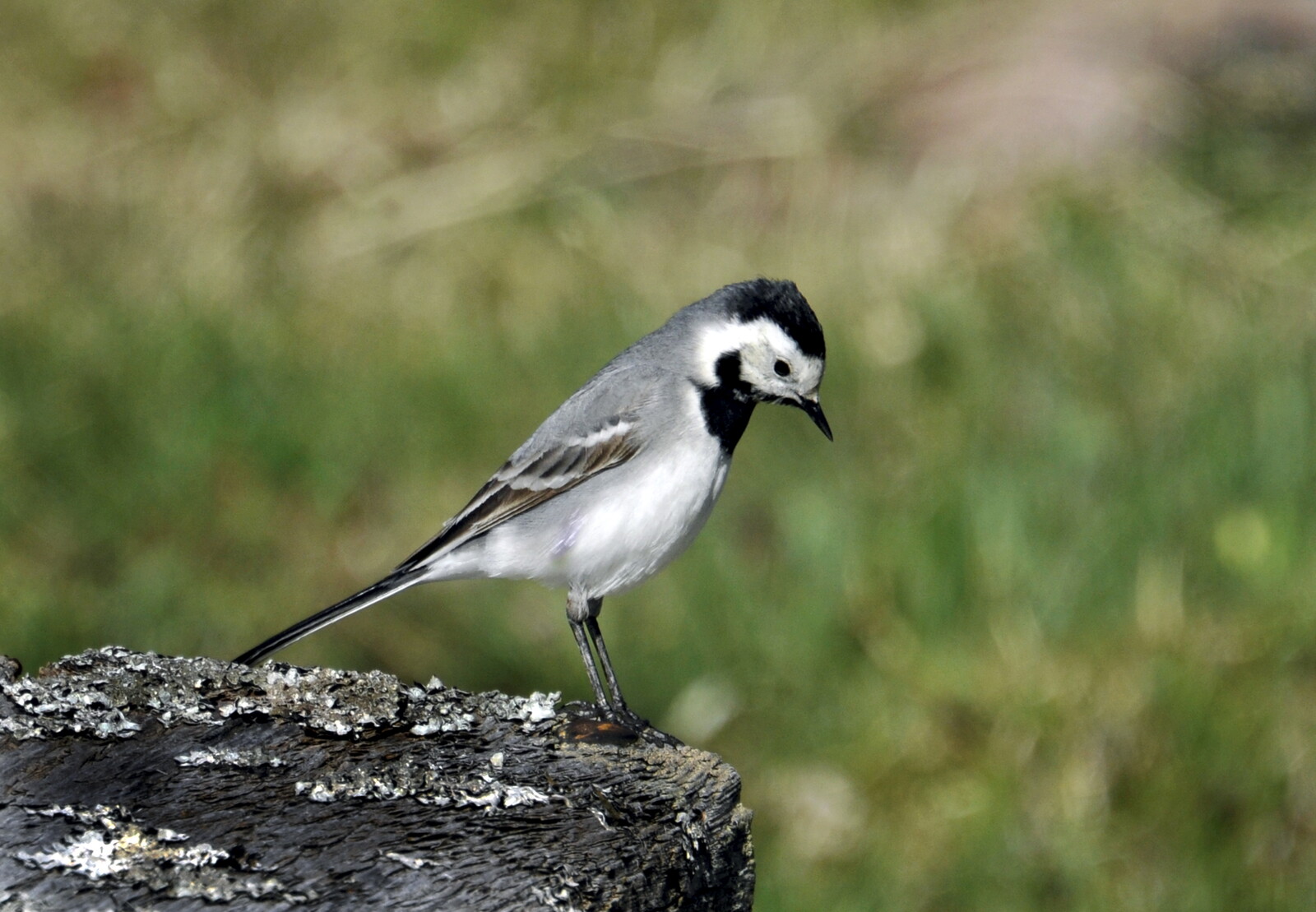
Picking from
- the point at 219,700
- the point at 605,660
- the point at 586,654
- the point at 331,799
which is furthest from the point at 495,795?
the point at 586,654

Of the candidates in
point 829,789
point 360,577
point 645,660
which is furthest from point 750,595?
point 360,577

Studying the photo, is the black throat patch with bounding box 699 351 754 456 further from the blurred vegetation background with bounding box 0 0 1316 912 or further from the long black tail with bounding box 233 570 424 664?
the blurred vegetation background with bounding box 0 0 1316 912

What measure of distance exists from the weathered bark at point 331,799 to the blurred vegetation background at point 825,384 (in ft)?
9.14

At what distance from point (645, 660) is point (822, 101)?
508 centimetres

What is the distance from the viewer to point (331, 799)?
279 cm

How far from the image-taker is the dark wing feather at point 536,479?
4.50 metres

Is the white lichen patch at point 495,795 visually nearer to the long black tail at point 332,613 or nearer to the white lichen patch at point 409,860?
the white lichen patch at point 409,860

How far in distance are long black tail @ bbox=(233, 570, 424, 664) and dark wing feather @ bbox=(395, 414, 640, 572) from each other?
0.06 metres

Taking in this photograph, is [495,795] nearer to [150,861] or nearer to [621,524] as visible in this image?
[150,861]

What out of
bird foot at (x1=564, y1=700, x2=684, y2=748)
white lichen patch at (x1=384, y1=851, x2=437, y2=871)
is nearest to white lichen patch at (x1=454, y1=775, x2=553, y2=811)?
white lichen patch at (x1=384, y1=851, x2=437, y2=871)

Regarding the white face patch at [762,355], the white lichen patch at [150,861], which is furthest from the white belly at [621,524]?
the white lichen patch at [150,861]

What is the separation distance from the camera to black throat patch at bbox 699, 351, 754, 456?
14.6 feet

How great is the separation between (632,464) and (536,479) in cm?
32

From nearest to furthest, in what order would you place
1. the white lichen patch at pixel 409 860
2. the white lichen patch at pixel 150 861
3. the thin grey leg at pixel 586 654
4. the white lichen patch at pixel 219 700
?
the white lichen patch at pixel 150 861 → the white lichen patch at pixel 409 860 → the white lichen patch at pixel 219 700 → the thin grey leg at pixel 586 654
